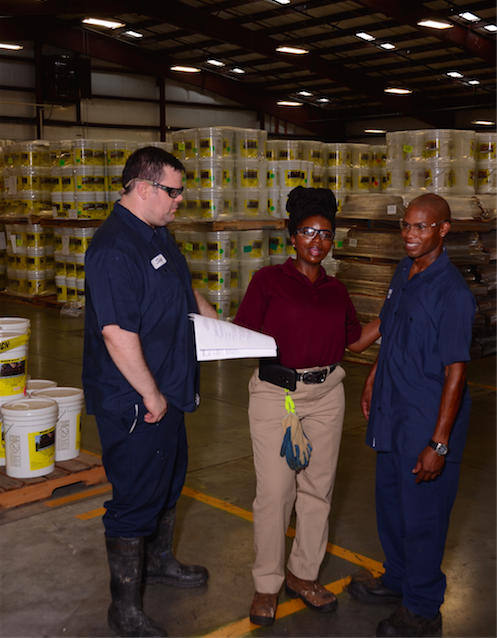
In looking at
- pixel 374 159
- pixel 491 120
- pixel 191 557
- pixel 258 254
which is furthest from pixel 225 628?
pixel 491 120

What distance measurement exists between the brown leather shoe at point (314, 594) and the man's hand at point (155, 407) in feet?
3.74

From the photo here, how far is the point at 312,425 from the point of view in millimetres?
3109

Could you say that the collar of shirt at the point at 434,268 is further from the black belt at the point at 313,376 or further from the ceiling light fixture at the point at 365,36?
the ceiling light fixture at the point at 365,36

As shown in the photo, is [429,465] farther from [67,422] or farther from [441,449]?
[67,422]

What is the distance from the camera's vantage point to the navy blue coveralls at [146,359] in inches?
109

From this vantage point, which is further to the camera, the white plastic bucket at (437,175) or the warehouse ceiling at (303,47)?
the warehouse ceiling at (303,47)

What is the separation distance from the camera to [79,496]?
4719mm

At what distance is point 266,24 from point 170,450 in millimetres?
19337

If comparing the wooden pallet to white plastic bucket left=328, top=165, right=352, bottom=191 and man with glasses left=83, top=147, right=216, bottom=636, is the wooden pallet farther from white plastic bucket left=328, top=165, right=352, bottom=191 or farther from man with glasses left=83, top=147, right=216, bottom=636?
white plastic bucket left=328, top=165, right=352, bottom=191

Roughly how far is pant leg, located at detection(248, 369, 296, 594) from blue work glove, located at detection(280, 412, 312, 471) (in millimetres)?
33

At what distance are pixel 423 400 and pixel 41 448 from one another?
8.84ft

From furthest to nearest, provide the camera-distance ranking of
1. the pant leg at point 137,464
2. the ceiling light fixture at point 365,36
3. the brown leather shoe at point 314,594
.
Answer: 1. the ceiling light fixture at point 365,36
2. the brown leather shoe at point 314,594
3. the pant leg at point 137,464

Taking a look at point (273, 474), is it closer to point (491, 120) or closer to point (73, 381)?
point (73, 381)

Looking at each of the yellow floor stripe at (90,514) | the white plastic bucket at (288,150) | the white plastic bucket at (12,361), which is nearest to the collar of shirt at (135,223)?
the white plastic bucket at (12,361)
